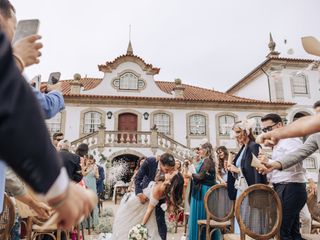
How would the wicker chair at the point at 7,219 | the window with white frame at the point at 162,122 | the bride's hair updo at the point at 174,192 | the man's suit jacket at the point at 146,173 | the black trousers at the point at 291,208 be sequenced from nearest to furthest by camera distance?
the wicker chair at the point at 7,219, the black trousers at the point at 291,208, the bride's hair updo at the point at 174,192, the man's suit jacket at the point at 146,173, the window with white frame at the point at 162,122

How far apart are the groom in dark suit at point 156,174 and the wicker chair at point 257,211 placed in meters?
1.37

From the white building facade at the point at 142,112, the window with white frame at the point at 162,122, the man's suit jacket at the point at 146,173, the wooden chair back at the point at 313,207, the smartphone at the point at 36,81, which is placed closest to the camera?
the smartphone at the point at 36,81

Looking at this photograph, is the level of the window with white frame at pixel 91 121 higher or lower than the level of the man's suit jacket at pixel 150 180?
higher

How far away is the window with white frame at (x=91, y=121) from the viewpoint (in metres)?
20.8

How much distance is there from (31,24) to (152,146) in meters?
17.6

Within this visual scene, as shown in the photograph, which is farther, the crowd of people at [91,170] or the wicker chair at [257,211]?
the wicker chair at [257,211]

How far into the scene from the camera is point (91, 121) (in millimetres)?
20766

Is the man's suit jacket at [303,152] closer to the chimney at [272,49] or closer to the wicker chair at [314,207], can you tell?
the wicker chair at [314,207]

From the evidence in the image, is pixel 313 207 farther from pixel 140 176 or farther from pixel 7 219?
pixel 7 219

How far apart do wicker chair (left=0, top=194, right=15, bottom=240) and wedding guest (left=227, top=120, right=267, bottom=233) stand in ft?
9.42

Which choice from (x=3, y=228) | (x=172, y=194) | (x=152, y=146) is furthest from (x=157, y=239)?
(x=152, y=146)

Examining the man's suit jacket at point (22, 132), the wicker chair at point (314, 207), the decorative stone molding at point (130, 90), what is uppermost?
the decorative stone molding at point (130, 90)

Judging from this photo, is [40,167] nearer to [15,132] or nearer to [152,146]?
[15,132]

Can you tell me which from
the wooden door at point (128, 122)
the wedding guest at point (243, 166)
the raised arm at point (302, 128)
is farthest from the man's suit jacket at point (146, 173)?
the wooden door at point (128, 122)
